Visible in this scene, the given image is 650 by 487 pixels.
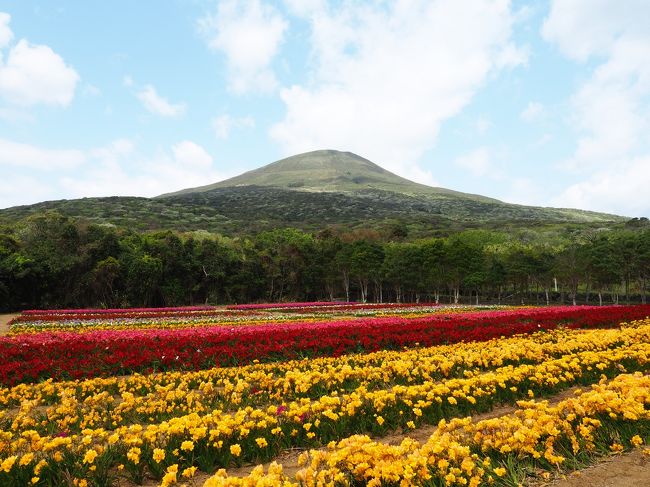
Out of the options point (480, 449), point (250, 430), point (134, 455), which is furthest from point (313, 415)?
point (134, 455)

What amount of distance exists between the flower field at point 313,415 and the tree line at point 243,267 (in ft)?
123

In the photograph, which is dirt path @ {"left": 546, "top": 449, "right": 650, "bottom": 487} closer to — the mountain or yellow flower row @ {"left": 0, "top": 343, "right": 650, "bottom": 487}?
yellow flower row @ {"left": 0, "top": 343, "right": 650, "bottom": 487}

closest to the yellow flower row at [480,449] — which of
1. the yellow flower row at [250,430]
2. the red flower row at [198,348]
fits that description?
the yellow flower row at [250,430]

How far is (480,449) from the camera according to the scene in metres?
4.78

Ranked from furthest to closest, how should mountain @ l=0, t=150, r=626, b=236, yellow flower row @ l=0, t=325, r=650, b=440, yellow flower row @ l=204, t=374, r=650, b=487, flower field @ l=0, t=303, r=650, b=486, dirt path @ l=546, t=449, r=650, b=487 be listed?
mountain @ l=0, t=150, r=626, b=236, yellow flower row @ l=0, t=325, r=650, b=440, flower field @ l=0, t=303, r=650, b=486, dirt path @ l=546, t=449, r=650, b=487, yellow flower row @ l=204, t=374, r=650, b=487

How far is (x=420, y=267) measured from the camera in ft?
203

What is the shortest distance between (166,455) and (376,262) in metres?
59.1

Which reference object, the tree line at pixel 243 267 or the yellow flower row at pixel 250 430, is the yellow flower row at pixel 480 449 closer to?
the yellow flower row at pixel 250 430

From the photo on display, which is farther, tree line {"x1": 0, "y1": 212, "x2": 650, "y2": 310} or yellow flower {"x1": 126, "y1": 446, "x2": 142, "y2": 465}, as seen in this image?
tree line {"x1": 0, "y1": 212, "x2": 650, "y2": 310}

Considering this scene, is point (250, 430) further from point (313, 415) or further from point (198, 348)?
point (198, 348)

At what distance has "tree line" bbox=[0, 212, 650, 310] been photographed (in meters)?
46.9

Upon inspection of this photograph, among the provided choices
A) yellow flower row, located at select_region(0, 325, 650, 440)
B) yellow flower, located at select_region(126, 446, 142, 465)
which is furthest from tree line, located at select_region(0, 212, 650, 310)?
yellow flower, located at select_region(126, 446, 142, 465)

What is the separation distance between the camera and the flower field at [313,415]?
423cm

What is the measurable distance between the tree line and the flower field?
3752 cm
